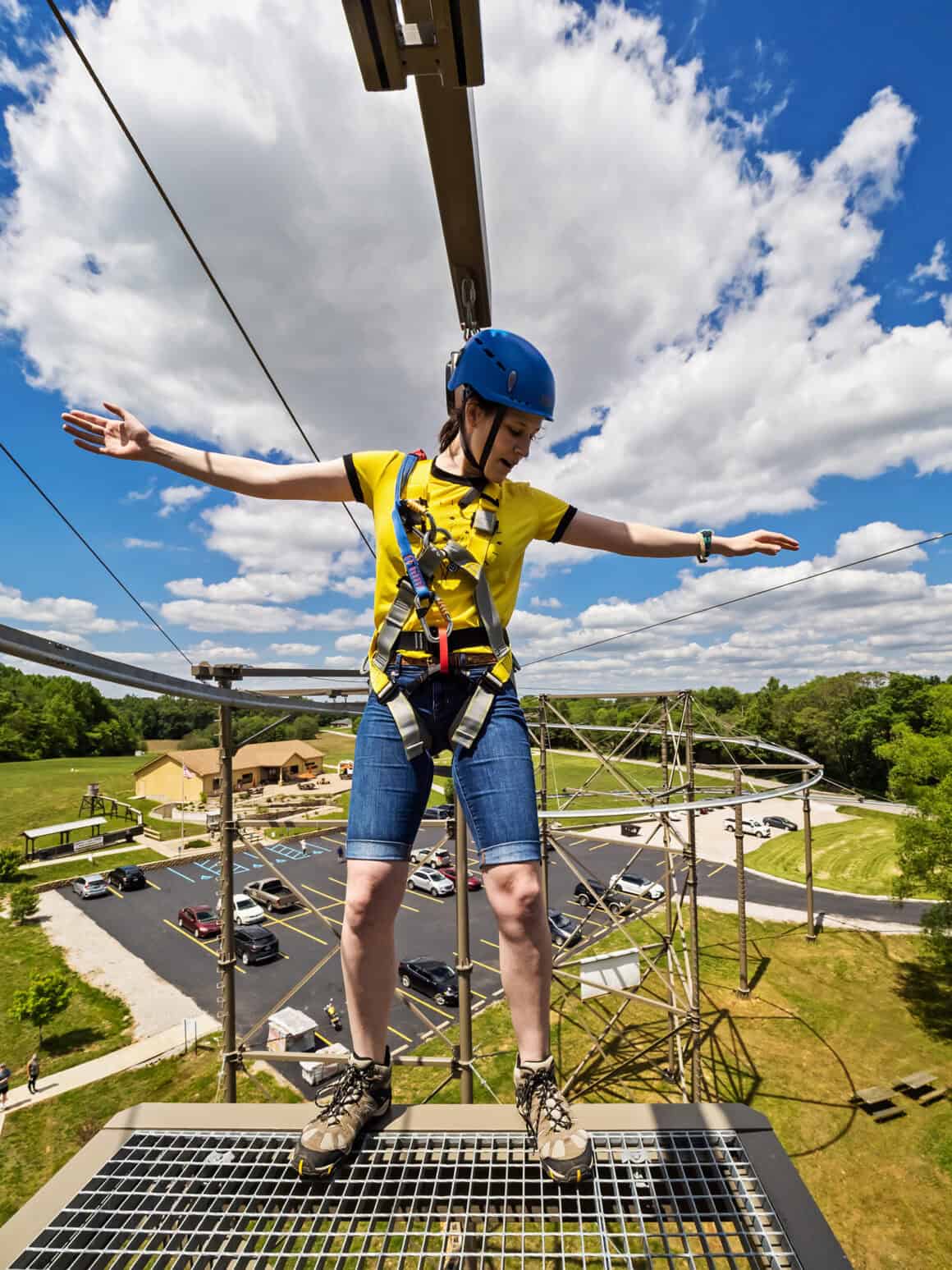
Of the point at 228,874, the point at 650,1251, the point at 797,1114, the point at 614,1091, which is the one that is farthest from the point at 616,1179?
the point at 797,1114

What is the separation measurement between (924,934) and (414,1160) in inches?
808

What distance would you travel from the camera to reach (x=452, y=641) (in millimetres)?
2021

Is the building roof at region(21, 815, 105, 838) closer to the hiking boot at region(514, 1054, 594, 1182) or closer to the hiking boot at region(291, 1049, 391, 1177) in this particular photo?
the hiking boot at region(291, 1049, 391, 1177)

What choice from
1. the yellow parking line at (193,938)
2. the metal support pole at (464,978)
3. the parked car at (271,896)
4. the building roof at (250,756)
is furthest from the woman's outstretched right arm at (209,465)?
the building roof at (250,756)

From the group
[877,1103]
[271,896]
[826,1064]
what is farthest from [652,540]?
[271,896]

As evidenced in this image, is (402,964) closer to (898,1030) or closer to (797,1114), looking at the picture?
(797,1114)

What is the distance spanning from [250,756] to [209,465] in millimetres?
45656

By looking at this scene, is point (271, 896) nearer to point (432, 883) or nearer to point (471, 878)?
point (432, 883)

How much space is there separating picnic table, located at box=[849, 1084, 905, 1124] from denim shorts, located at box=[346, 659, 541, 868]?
46.7 ft

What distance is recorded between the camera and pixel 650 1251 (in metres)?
1.67

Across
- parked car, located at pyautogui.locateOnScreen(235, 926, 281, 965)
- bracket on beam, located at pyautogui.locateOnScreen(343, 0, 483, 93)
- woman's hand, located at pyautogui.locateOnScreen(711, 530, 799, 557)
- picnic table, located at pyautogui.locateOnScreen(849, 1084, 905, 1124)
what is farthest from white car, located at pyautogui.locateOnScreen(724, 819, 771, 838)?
bracket on beam, located at pyautogui.locateOnScreen(343, 0, 483, 93)

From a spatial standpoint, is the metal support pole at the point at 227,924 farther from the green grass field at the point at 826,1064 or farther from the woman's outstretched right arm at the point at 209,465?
the green grass field at the point at 826,1064

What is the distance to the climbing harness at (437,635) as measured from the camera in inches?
77.5

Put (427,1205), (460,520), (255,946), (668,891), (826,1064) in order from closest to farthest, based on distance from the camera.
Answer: (427,1205)
(460,520)
(668,891)
(826,1064)
(255,946)
